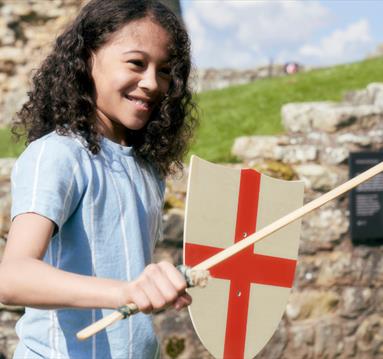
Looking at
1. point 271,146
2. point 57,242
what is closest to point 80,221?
point 57,242

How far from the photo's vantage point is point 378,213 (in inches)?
209

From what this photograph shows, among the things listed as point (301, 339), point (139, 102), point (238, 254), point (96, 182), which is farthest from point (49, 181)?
point (301, 339)

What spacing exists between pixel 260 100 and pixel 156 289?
6.39m

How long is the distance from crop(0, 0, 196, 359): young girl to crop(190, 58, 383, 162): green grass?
3373mm

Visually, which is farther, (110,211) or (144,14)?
(144,14)

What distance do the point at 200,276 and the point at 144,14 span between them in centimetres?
76

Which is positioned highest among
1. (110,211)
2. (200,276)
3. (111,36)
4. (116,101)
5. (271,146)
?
(271,146)

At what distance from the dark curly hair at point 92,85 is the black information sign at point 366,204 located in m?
3.14

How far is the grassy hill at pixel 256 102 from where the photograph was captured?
6.26 meters

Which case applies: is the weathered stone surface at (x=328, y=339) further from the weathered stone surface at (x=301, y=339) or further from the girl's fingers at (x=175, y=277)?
the girl's fingers at (x=175, y=277)

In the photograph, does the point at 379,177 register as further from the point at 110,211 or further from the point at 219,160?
the point at 110,211

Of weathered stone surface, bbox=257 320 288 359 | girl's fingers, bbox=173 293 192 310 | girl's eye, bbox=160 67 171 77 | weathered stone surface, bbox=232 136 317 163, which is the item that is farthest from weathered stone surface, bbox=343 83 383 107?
girl's fingers, bbox=173 293 192 310

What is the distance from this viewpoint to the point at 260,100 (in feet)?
25.2

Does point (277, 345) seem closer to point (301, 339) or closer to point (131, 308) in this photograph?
point (301, 339)
